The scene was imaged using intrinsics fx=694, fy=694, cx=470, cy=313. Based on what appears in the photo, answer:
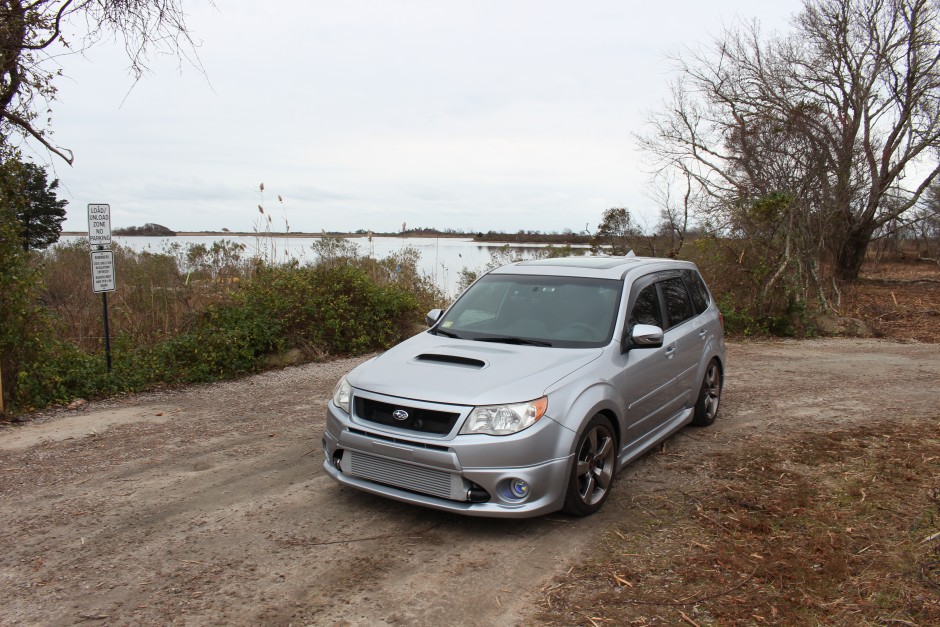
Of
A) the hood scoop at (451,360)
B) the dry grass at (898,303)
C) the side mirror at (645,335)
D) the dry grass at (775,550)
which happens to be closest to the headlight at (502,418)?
the hood scoop at (451,360)

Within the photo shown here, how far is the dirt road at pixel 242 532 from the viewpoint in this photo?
3531mm

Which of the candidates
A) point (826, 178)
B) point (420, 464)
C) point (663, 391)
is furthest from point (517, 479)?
point (826, 178)

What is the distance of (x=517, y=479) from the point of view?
13.8 ft

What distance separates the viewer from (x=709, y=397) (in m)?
7.02

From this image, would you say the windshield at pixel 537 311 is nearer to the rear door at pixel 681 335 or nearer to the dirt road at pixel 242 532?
the rear door at pixel 681 335

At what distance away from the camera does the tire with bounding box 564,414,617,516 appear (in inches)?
175

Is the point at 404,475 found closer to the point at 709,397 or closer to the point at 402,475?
the point at 402,475

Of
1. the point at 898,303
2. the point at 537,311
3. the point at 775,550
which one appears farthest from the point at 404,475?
the point at 898,303

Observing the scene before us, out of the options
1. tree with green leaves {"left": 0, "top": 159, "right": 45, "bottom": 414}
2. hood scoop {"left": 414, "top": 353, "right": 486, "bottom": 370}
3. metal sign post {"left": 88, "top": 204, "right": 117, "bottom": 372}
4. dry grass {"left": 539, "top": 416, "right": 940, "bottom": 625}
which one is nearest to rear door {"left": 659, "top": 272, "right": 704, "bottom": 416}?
dry grass {"left": 539, "top": 416, "right": 940, "bottom": 625}

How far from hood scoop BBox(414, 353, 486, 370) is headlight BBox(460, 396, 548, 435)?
48 cm

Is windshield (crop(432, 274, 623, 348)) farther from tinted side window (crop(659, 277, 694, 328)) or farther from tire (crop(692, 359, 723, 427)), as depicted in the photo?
tire (crop(692, 359, 723, 427))

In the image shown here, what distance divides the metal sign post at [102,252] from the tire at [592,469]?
21.4ft

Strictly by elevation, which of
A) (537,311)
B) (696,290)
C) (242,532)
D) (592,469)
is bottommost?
(242,532)

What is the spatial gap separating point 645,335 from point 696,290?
2.26 meters
